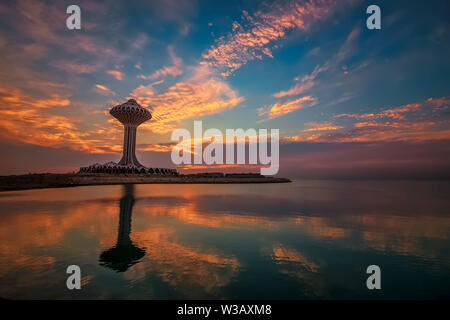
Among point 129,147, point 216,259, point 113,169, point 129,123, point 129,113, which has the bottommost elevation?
point 216,259

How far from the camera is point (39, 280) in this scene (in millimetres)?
6879

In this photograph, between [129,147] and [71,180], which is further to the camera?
[129,147]

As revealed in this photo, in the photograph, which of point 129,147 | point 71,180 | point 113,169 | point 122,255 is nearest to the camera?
point 122,255

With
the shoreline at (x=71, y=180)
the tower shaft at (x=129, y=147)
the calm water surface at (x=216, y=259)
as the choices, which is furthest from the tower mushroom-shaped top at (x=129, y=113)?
the calm water surface at (x=216, y=259)

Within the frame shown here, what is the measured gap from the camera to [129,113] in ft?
368

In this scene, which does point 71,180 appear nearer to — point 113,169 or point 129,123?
point 113,169

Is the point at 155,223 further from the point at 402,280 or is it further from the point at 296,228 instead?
the point at 402,280

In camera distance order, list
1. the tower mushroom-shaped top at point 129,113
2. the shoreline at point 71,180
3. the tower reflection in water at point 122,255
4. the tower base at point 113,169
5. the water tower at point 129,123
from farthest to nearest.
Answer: the tower mushroom-shaped top at point 129,113
the water tower at point 129,123
the tower base at point 113,169
the shoreline at point 71,180
the tower reflection in water at point 122,255

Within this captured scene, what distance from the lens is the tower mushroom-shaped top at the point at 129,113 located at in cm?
11169

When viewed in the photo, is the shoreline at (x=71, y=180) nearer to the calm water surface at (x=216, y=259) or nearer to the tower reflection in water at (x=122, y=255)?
the calm water surface at (x=216, y=259)

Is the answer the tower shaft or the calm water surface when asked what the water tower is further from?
the calm water surface

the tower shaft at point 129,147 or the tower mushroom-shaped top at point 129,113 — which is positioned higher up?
the tower mushroom-shaped top at point 129,113

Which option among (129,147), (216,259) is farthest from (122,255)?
(129,147)

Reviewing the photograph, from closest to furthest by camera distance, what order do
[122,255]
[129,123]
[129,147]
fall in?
[122,255]
[129,147]
[129,123]
